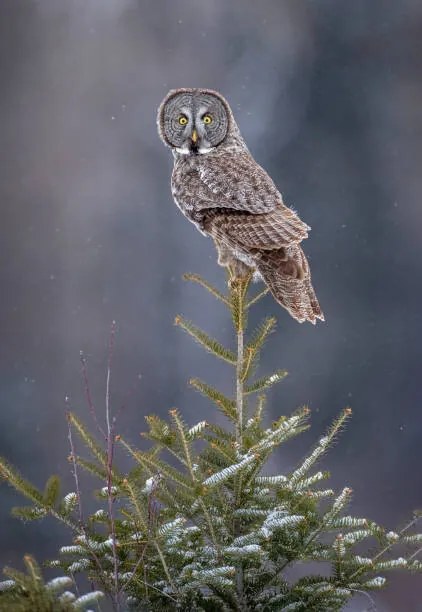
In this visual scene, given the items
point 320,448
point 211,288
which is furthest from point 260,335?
point 320,448

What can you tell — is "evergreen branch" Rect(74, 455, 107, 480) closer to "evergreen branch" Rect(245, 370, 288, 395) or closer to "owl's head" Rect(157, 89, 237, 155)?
"evergreen branch" Rect(245, 370, 288, 395)

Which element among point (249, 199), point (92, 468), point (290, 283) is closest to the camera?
point (92, 468)

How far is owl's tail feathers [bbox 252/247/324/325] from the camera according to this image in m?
2.53

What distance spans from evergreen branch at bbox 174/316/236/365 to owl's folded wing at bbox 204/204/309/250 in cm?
44

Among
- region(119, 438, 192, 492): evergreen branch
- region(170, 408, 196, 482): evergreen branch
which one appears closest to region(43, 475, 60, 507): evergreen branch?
region(119, 438, 192, 492): evergreen branch

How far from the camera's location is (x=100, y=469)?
7.15 ft

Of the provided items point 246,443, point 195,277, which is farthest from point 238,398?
point 195,277

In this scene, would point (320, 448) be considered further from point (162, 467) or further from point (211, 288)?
point (211, 288)

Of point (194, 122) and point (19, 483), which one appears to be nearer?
point (19, 483)

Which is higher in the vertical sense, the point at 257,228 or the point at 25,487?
the point at 257,228

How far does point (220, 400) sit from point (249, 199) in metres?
0.88

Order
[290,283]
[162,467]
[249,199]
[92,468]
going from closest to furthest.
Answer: [162,467] → [92,468] → [290,283] → [249,199]

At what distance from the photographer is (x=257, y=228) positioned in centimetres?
270

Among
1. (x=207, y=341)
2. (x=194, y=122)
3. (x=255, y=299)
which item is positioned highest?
(x=194, y=122)
